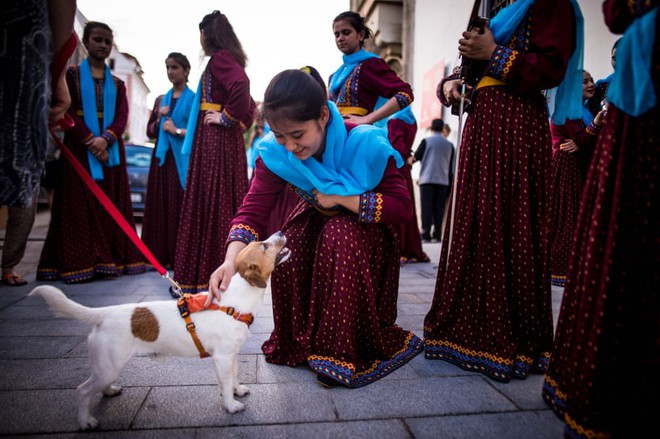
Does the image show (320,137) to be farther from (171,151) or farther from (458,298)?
(171,151)

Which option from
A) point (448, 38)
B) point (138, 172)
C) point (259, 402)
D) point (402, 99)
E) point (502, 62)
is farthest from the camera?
point (138, 172)

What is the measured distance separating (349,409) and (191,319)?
766 mm

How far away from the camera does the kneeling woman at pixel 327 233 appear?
1729mm

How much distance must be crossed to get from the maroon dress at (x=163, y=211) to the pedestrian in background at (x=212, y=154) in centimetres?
104

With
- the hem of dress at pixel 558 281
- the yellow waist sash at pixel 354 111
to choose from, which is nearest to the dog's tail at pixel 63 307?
the yellow waist sash at pixel 354 111

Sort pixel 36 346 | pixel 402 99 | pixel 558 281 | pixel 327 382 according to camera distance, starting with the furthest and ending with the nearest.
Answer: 1. pixel 558 281
2. pixel 402 99
3. pixel 36 346
4. pixel 327 382

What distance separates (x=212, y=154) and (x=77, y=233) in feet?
5.63

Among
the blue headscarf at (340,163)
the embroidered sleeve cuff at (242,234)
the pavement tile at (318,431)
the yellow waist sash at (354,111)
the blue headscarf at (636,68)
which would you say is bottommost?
the pavement tile at (318,431)

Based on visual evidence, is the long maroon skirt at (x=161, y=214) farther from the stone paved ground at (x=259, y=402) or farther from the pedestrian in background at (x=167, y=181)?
the stone paved ground at (x=259, y=402)

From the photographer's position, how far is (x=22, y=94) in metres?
1.14

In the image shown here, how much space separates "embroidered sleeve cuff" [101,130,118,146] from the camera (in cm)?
390

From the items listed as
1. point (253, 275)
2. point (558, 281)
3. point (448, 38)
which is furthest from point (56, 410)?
point (448, 38)

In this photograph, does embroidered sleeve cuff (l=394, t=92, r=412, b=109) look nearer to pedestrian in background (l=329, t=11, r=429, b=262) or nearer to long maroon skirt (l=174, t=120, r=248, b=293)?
pedestrian in background (l=329, t=11, r=429, b=262)

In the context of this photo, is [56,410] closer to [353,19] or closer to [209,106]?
[209,106]
